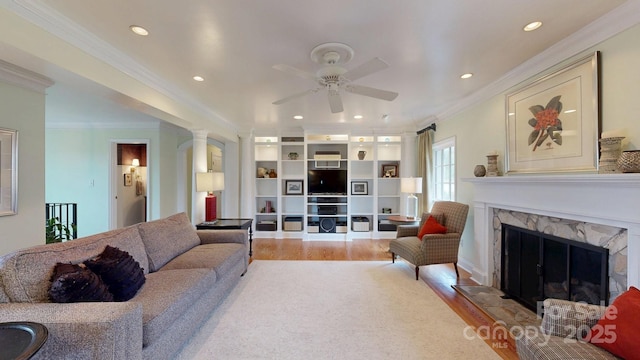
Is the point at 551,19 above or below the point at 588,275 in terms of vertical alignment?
above

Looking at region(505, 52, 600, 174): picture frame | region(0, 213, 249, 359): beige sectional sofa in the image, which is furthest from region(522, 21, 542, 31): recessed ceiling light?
region(0, 213, 249, 359): beige sectional sofa

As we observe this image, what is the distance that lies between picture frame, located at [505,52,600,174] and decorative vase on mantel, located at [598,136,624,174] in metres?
0.18

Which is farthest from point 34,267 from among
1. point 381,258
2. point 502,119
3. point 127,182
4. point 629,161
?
point 127,182

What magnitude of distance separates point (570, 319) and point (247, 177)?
5.54 m

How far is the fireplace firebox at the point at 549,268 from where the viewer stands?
6.74ft

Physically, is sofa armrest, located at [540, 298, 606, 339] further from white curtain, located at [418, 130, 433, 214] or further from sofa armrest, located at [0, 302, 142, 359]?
white curtain, located at [418, 130, 433, 214]

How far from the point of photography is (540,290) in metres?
2.56

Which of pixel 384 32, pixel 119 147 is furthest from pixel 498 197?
pixel 119 147

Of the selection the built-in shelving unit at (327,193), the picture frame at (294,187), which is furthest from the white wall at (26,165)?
the picture frame at (294,187)

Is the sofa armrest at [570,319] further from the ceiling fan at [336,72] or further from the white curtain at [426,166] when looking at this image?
the white curtain at [426,166]

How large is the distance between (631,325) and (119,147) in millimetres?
7722

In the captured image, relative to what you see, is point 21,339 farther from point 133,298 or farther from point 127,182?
point 127,182

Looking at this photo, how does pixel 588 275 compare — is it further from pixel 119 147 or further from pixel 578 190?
pixel 119 147

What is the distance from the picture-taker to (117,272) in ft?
6.00
